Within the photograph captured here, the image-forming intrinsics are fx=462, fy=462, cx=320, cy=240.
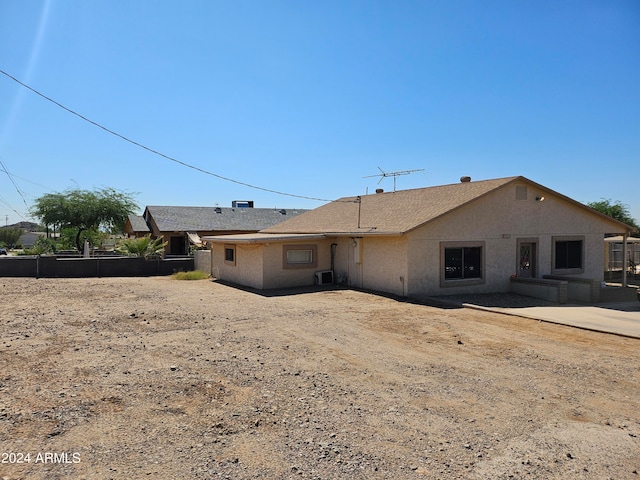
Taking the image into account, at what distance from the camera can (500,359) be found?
826 centimetres

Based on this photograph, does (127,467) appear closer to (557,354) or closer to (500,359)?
(500,359)

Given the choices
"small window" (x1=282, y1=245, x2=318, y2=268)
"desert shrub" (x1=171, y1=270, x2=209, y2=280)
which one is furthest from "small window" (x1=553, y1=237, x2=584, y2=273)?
"desert shrub" (x1=171, y1=270, x2=209, y2=280)

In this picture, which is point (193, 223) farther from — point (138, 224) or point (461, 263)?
A: point (461, 263)

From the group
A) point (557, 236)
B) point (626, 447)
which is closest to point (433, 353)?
point (626, 447)

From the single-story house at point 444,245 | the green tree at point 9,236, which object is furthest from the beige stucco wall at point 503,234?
the green tree at point 9,236

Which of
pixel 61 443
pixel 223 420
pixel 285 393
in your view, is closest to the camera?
pixel 61 443

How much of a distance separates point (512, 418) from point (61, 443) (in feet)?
16.4

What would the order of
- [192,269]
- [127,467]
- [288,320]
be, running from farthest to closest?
[192,269] → [288,320] → [127,467]

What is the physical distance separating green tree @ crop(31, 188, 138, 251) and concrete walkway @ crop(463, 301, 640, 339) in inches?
1605

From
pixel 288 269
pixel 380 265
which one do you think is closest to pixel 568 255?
pixel 380 265

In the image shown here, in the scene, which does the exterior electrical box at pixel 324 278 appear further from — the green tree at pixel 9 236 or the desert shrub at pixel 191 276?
the green tree at pixel 9 236

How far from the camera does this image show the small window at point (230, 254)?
2173cm

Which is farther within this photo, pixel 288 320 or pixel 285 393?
pixel 288 320

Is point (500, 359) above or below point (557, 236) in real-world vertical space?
below
